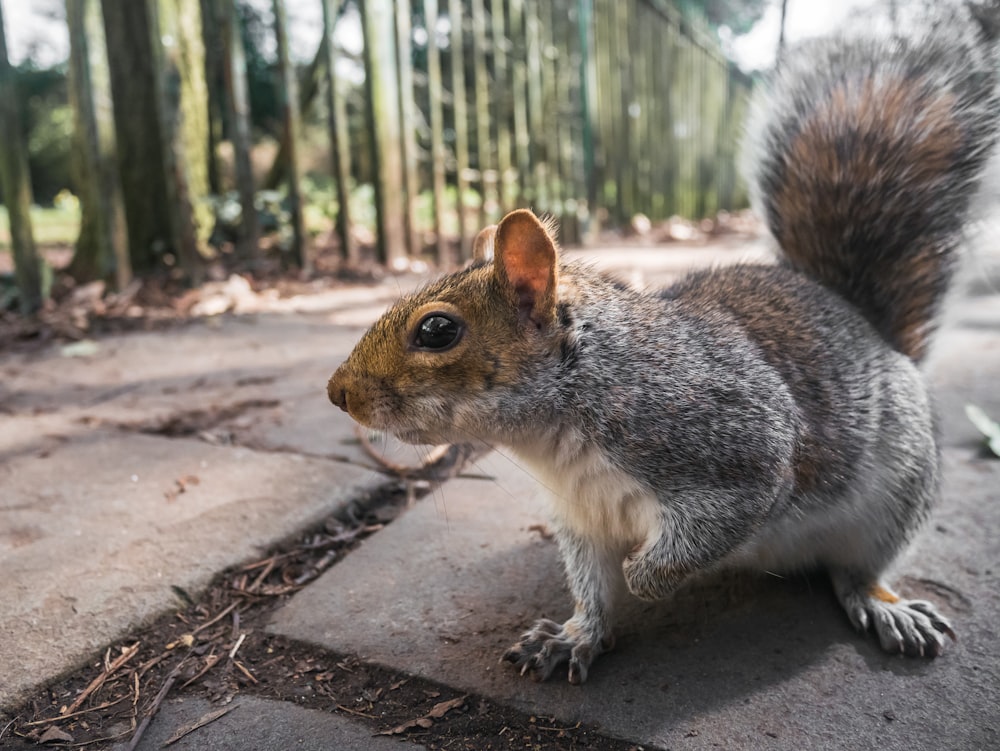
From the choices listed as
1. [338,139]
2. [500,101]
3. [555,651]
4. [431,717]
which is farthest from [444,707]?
[500,101]

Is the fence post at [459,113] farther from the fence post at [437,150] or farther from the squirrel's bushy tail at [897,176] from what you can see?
the squirrel's bushy tail at [897,176]

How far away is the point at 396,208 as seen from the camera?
471 cm

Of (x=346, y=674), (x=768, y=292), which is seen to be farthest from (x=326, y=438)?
(x=768, y=292)

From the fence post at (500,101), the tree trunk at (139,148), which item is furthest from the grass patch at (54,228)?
the fence post at (500,101)

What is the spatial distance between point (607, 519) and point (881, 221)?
0.91 metres

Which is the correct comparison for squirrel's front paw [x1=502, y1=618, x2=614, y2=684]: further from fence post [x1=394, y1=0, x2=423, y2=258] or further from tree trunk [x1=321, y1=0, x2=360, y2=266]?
fence post [x1=394, y1=0, x2=423, y2=258]

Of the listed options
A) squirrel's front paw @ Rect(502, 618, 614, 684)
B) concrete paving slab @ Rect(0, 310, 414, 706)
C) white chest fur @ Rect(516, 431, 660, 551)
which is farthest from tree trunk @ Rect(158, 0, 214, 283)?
squirrel's front paw @ Rect(502, 618, 614, 684)

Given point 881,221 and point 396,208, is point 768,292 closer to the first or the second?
point 881,221

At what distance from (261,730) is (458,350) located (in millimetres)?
595

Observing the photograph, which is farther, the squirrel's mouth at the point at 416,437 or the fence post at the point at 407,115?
the fence post at the point at 407,115

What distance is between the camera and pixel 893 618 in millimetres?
1314

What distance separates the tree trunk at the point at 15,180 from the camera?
3.17m

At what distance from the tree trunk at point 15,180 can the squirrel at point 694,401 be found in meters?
2.42

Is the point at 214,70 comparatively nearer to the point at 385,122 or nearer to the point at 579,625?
the point at 385,122
